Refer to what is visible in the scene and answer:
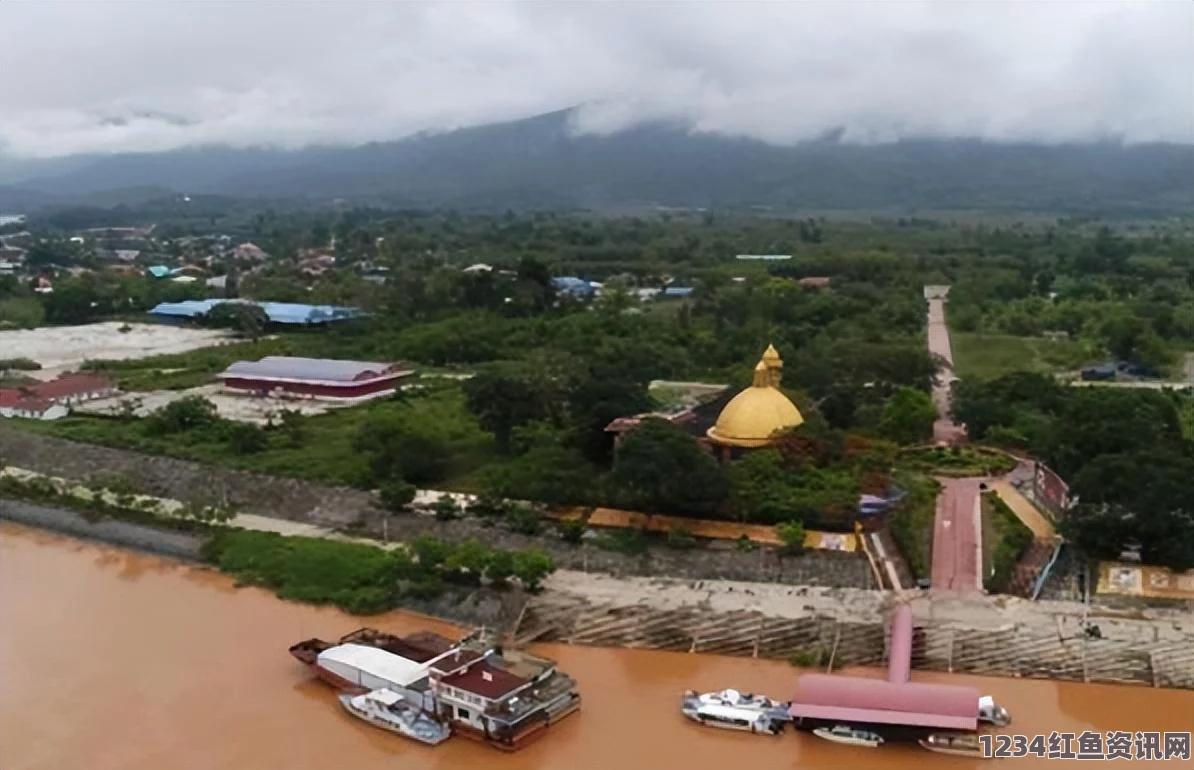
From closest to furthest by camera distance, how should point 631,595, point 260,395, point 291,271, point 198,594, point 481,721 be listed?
1. point 481,721
2. point 631,595
3. point 198,594
4. point 260,395
5. point 291,271

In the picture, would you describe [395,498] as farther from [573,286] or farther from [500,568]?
[573,286]

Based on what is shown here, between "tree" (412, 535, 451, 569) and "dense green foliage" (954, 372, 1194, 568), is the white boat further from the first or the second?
"dense green foliage" (954, 372, 1194, 568)

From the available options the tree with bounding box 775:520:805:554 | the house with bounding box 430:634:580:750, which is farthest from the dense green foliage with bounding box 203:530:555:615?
the tree with bounding box 775:520:805:554

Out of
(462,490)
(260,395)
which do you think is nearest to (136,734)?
(462,490)

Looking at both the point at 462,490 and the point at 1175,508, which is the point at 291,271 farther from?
the point at 1175,508

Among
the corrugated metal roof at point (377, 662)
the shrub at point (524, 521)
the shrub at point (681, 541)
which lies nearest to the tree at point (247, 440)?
the shrub at point (524, 521)

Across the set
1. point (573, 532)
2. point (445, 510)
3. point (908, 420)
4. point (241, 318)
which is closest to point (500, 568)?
point (573, 532)

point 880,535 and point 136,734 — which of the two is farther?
point 880,535

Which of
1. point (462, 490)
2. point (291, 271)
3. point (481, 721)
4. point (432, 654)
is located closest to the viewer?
point (481, 721)
